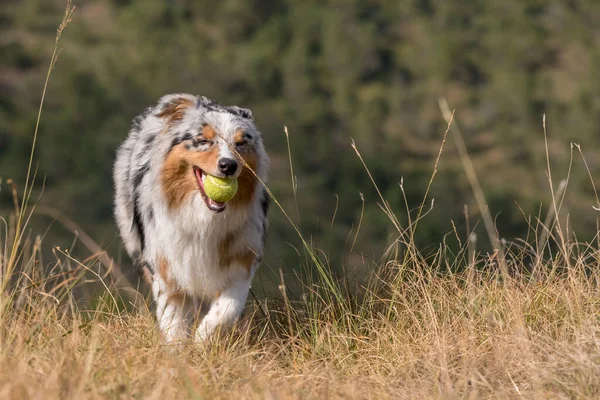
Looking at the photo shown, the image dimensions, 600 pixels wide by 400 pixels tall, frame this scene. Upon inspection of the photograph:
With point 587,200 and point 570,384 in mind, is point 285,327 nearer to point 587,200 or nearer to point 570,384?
point 570,384

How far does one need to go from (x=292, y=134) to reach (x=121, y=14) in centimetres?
1398

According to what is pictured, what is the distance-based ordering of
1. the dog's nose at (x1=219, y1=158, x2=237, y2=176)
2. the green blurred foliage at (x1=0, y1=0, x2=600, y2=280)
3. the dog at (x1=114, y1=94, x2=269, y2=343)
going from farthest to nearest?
the green blurred foliage at (x1=0, y1=0, x2=600, y2=280) → the dog at (x1=114, y1=94, x2=269, y2=343) → the dog's nose at (x1=219, y1=158, x2=237, y2=176)

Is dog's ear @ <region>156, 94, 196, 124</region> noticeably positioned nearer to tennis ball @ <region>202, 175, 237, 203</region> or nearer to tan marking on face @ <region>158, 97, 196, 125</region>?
tan marking on face @ <region>158, 97, 196, 125</region>

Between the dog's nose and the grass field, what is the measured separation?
21.2 inches

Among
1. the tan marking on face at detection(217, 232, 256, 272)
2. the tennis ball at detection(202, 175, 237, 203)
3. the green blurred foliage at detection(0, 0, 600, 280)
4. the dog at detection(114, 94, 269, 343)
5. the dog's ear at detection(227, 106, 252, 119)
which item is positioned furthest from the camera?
the green blurred foliage at detection(0, 0, 600, 280)

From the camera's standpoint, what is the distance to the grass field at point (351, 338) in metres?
3.42

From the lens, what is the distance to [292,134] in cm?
4391

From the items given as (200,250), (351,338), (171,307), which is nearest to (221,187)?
(200,250)

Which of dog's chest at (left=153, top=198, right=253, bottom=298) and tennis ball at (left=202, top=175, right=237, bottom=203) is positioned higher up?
tennis ball at (left=202, top=175, right=237, bottom=203)

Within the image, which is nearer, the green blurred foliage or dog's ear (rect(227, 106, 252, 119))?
dog's ear (rect(227, 106, 252, 119))

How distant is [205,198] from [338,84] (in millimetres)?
42083

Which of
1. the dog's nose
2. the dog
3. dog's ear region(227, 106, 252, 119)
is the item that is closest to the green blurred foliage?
dog's ear region(227, 106, 252, 119)

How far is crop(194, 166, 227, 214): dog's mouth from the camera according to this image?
473cm

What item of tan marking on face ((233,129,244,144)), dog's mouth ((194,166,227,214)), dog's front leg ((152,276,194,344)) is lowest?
dog's front leg ((152,276,194,344))
